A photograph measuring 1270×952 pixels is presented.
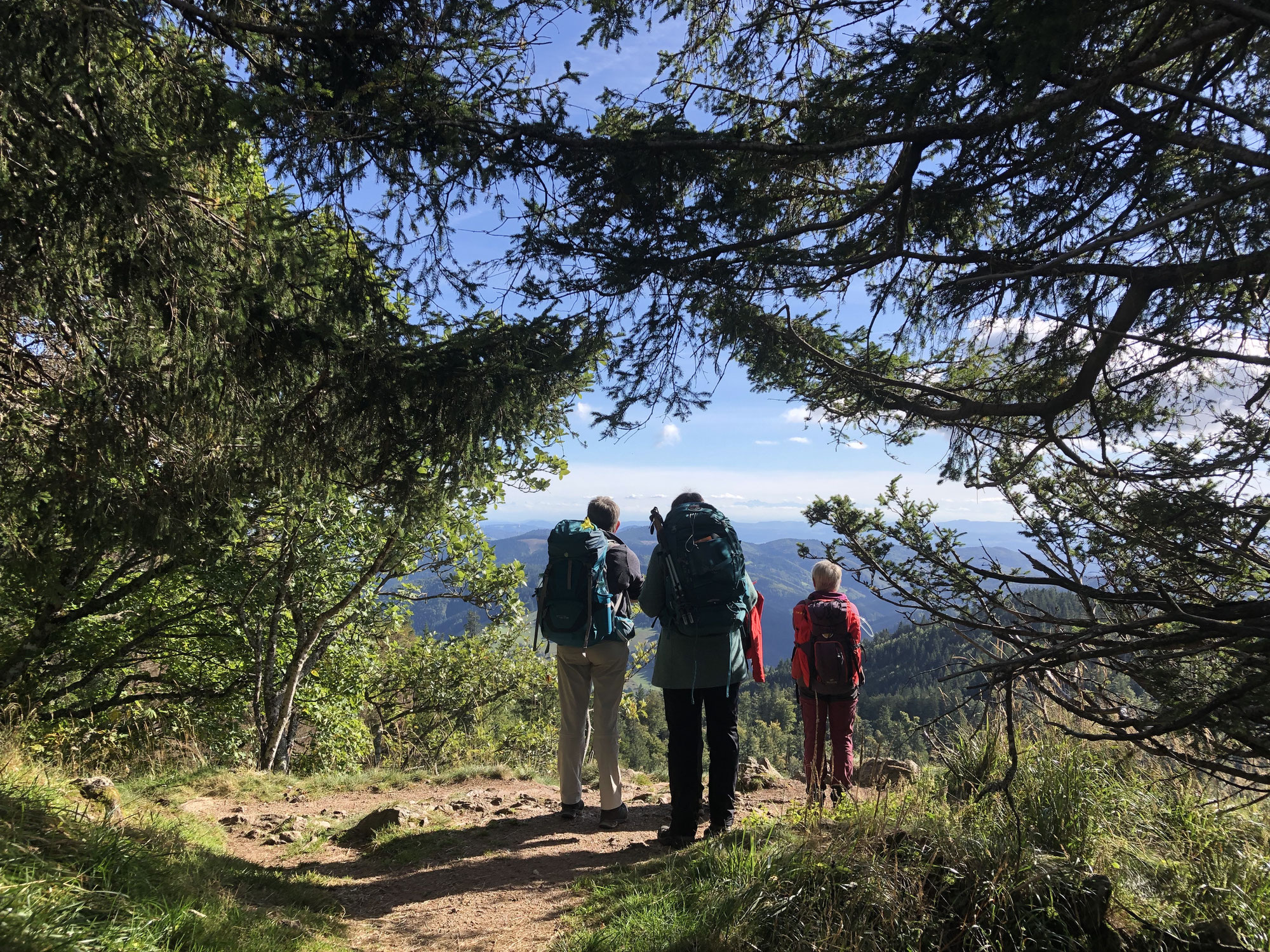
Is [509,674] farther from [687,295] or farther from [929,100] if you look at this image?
[929,100]

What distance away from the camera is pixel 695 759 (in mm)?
4500

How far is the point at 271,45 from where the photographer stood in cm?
375

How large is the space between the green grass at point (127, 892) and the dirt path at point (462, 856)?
1.35 feet

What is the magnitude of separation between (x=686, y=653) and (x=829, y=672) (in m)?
1.21

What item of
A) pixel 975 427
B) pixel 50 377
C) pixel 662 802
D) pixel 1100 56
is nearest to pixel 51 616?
pixel 50 377

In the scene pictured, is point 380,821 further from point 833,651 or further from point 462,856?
point 833,651

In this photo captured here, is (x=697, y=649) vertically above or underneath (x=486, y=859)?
above

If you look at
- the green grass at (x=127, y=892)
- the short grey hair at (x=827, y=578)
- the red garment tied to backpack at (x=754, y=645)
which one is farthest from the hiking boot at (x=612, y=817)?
the short grey hair at (x=827, y=578)

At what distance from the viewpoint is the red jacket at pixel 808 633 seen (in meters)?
5.01

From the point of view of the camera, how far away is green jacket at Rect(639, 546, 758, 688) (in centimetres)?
437

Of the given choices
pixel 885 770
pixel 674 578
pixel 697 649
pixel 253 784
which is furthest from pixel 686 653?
pixel 253 784

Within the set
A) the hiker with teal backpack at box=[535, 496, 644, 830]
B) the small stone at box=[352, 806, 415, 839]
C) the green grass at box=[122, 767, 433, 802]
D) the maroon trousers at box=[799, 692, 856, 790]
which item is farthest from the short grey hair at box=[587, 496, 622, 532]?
the green grass at box=[122, 767, 433, 802]

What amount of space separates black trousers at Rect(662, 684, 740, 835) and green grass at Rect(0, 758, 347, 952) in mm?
2103

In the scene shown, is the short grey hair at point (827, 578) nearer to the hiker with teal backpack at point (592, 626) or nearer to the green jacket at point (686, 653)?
the green jacket at point (686, 653)
